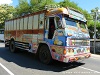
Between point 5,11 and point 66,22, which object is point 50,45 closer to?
point 66,22

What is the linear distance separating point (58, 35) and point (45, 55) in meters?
1.68

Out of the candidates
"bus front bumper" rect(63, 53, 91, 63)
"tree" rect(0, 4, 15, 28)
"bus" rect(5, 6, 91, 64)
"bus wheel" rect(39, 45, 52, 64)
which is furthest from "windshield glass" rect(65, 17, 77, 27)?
"tree" rect(0, 4, 15, 28)

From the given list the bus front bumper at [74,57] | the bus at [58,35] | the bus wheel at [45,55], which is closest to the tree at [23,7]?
the bus at [58,35]

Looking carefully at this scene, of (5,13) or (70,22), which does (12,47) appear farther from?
(5,13)

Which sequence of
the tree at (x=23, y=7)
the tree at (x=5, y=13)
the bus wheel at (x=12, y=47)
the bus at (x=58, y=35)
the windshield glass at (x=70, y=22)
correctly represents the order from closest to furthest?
1. the bus at (x=58, y=35)
2. the windshield glass at (x=70, y=22)
3. the bus wheel at (x=12, y=47)
4. the tree at (x=23, y=7)
5. the tree at (x=5, y=13)

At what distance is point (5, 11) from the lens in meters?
53.1

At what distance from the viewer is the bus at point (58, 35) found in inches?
372

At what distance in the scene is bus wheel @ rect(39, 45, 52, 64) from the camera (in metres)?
10.4

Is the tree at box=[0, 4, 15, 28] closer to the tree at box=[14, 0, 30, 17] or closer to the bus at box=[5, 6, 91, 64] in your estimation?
the tree at box=[14, 0, 30, 17]

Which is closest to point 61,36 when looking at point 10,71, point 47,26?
point 47,26

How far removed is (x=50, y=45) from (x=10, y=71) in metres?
2.61

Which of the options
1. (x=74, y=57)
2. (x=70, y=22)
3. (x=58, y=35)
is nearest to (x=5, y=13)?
(x=70, y=22)

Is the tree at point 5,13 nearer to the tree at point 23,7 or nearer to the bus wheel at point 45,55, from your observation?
the tree at point 23,7

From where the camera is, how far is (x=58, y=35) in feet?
31.8
